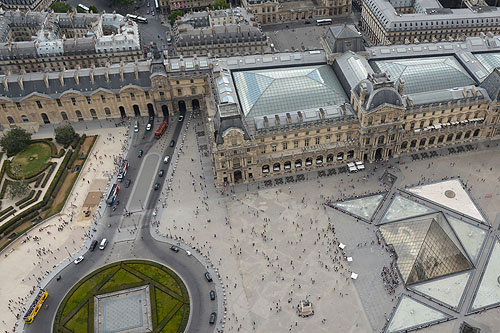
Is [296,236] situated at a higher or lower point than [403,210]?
lower

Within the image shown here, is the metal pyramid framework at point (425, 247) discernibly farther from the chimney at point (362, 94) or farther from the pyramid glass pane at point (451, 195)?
the chimney at point (362, 94)

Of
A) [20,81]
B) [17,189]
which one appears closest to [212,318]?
[17,189]

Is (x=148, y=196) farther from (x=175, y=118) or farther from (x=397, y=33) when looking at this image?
(x=397, y=33)

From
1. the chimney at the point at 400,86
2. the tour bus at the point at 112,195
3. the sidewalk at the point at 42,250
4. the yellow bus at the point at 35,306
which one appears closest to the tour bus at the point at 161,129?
the sidewalk at the point at 42,250

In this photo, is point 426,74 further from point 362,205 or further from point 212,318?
point 212,318

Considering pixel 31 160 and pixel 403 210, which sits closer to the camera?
pixel 403 210

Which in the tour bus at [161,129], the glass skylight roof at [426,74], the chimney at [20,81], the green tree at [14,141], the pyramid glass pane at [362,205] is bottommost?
the green tree at [14,141]
